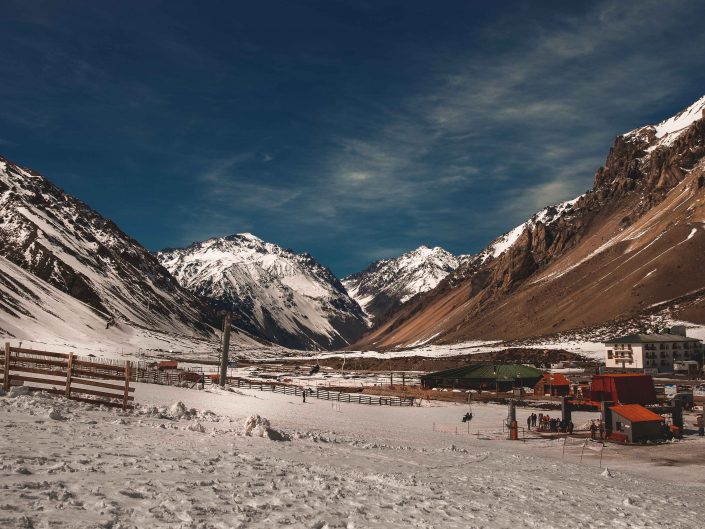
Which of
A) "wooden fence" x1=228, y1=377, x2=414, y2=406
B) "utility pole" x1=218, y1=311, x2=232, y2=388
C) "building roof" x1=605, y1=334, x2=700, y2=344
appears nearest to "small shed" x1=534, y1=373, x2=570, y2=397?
"wooden fence" x1=228, y1=377, x2=414, y2=406

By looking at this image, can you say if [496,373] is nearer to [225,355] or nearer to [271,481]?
[225,355]

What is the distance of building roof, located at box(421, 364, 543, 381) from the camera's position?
76938 millimetres

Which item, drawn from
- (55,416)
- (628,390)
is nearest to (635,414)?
(628,390)

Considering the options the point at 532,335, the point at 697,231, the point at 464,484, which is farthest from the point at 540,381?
the point at 697,231

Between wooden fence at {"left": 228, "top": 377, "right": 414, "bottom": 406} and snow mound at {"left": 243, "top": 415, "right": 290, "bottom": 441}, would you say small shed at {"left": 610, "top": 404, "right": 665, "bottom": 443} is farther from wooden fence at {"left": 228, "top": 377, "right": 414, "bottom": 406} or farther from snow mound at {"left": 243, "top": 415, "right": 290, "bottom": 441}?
snow mound at {"left": 243, "top": 415, "right": 290, "bottom": 441}

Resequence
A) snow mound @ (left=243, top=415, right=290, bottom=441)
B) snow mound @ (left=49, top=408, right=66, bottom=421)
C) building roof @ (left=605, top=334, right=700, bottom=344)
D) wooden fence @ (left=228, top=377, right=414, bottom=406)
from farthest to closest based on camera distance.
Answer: building roof @ (left=605, top=334, right=700, bottom=344) → wooden fence @ (left=228, top=377, right=414, bottom=406) → snow mound @ (left=243, top=415, right=290, bottom=441) → snow mound @ (left=49, top=408, right=66, bottom=421)

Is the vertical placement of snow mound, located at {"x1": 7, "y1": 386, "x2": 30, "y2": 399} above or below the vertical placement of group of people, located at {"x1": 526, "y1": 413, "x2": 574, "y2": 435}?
above

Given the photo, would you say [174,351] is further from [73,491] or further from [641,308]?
[73,491]

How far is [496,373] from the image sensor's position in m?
78.2

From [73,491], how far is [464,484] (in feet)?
36.4

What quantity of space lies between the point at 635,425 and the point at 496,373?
3913 cm

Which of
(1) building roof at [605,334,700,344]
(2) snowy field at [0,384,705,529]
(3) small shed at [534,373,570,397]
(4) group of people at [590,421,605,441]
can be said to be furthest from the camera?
(1) building roof at [605,334,700,344]

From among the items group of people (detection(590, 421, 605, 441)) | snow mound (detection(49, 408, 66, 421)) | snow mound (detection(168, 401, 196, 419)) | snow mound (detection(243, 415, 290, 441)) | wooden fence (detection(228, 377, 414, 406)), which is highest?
snow mound (detection(49, 408, 66, 421))

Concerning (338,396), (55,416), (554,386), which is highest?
(55,416)
